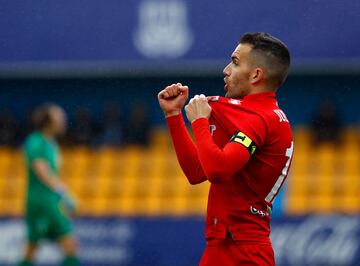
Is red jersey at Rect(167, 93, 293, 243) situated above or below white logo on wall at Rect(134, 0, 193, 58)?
below

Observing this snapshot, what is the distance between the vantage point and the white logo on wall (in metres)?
10.9

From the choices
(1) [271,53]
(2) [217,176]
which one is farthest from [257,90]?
(2) [217,176]

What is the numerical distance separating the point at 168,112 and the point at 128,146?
8.15 meters

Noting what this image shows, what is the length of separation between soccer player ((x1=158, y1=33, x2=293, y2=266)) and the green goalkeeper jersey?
501 cm

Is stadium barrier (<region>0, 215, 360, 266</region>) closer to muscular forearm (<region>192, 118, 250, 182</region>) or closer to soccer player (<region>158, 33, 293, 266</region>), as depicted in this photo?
soccer player (<region>158, 33, 293, 266</region>)

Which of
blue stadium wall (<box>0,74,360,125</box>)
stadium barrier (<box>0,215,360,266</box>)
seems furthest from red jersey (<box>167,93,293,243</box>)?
blue stadium wall (<box>0,74,360,125</box>)

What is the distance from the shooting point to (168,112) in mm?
4219

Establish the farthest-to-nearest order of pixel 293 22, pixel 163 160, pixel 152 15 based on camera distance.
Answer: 1. pixel 163 160
2. pixel 152 15
3. pixel 293 22

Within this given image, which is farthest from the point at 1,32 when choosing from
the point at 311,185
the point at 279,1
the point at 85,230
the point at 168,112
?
the point at 168,112

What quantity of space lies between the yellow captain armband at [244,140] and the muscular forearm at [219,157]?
0.02 m

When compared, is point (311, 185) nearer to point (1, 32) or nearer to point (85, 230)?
point (85, 230)

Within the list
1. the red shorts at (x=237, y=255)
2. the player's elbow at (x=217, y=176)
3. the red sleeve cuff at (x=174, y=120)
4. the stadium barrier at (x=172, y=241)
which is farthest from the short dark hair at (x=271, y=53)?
the stadium barrier at (x=172, y=241)

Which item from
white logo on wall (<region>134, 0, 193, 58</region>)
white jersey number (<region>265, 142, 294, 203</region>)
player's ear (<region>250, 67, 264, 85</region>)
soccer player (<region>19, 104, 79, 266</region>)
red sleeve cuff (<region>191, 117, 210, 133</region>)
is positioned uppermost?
white logo on wall (<region>134, 0, 193, 58</region>)

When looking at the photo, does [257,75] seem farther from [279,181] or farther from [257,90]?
[279,181]
